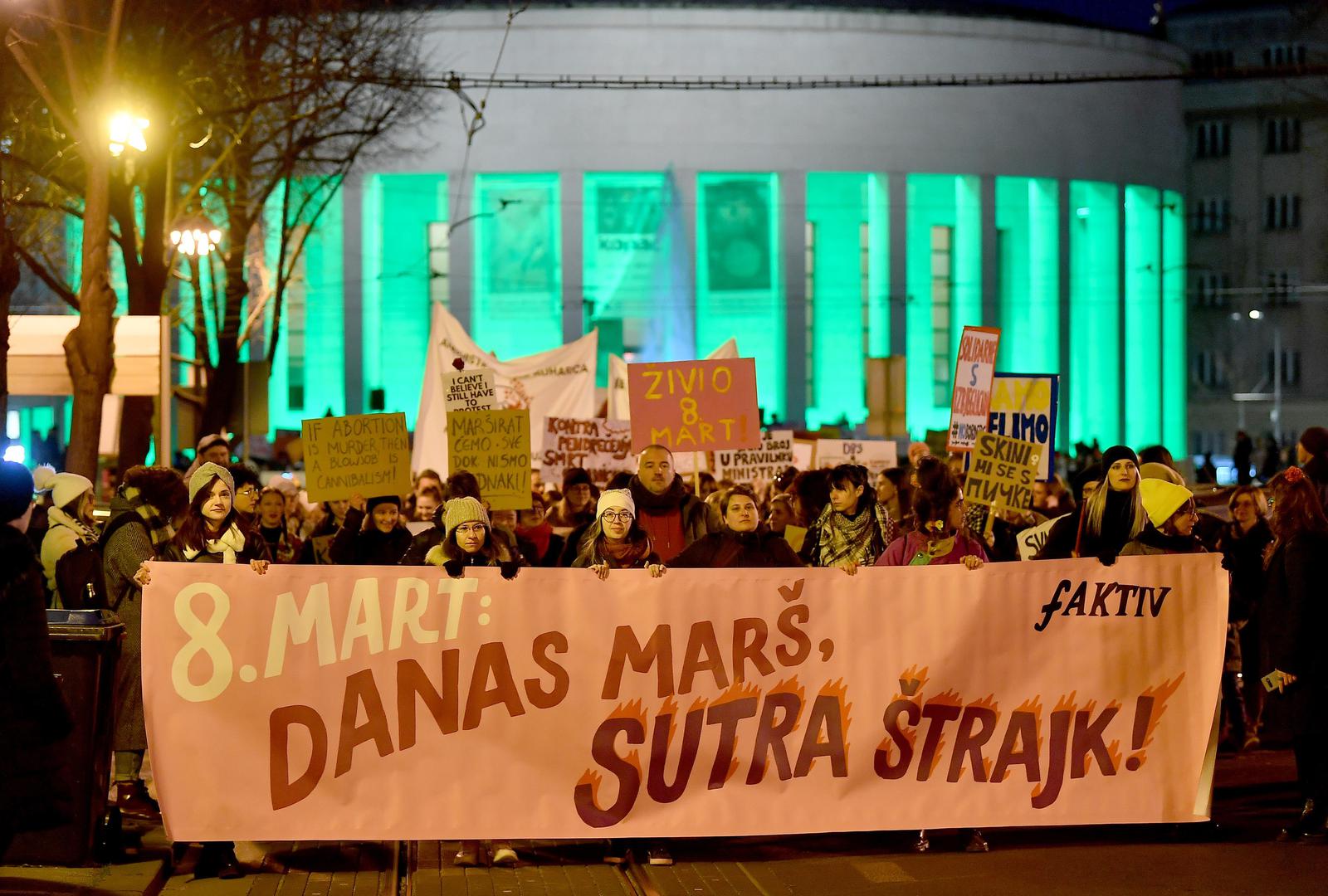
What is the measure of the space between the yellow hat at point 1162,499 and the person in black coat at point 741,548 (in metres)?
1.81

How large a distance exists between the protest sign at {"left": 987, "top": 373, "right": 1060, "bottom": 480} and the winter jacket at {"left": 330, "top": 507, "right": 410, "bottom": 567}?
4.54m

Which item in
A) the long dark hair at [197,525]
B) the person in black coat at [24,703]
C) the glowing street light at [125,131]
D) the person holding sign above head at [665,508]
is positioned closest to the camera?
the person in black coat at [24,703]

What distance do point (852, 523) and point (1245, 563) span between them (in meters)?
3.97

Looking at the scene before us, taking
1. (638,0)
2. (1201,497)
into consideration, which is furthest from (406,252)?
(1201,497)

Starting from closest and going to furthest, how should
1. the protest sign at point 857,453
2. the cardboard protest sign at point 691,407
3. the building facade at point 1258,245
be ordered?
the cardboard protest sign at point 691,407 → the protest sign at point 857,453 → the building facade at point 1258,245

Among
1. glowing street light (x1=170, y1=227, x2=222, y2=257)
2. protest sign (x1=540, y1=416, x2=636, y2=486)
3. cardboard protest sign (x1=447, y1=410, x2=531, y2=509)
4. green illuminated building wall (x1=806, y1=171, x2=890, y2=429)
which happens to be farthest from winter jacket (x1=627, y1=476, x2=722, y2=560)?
green illuminated building wall (x1=806, y1=171, x2=890, y2=429)

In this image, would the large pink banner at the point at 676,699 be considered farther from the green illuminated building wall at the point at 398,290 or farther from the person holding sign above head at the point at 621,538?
the green illuminated building wall at the point at 398,290

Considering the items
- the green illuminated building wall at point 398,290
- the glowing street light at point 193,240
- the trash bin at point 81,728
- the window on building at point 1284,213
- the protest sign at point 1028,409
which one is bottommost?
the trash bin at point 81,728

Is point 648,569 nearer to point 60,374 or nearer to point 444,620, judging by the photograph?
point 444,620

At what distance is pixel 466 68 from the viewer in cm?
6216

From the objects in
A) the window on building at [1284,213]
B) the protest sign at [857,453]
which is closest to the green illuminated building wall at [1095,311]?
the window on building at [1284,213]

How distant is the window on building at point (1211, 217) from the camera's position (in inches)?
3137

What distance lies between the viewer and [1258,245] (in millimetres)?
78500

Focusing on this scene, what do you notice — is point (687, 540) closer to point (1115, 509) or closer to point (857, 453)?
point (1115, 509)
